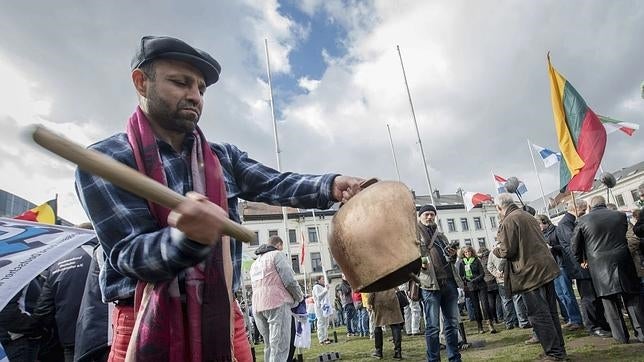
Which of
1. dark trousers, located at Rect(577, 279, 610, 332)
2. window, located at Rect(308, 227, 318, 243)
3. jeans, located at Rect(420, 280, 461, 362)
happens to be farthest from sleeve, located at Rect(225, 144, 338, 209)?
window, located at Rect(308, 227, 318, 243)

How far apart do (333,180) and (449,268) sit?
15.9 feet

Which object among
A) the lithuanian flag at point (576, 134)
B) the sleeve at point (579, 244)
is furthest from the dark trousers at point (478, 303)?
the sleeve at point (579, 244)

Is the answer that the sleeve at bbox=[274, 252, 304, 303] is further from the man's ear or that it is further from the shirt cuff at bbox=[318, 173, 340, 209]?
the man's ear

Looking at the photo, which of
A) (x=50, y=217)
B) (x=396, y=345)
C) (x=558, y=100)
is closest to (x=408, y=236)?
(x=396, y=345)

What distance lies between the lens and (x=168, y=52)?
158 cm

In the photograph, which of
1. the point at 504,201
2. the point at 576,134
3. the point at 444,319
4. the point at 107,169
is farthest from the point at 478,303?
the point at 107,169

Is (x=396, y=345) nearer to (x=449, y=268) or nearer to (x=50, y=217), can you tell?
(x=449, y=268)

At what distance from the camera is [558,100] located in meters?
9.40

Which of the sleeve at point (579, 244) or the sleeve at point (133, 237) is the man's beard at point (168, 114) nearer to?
the sleeve at point (133, 237)

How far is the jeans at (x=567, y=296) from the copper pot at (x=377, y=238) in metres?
7.92

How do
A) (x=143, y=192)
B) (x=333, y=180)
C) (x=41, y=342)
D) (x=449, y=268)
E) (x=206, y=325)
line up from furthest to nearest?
(x=449, y=268)
(x=41, y=342)
(x=333, y=180)
(x=206, y=325)
(x=143, y=192)

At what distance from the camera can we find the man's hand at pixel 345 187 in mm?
1830

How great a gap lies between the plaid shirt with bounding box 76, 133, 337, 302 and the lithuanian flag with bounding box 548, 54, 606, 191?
27.0 ft

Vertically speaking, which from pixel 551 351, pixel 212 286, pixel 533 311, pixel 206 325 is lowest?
pixel 551 351
